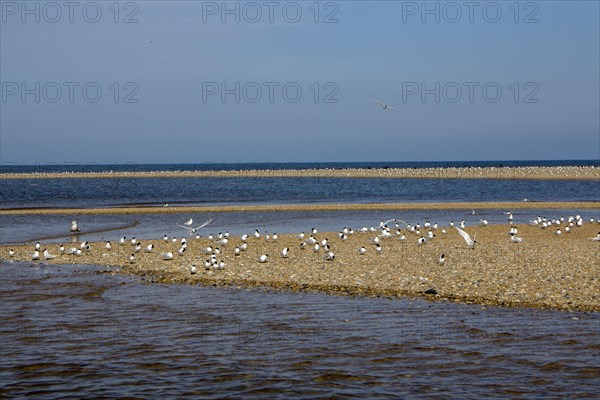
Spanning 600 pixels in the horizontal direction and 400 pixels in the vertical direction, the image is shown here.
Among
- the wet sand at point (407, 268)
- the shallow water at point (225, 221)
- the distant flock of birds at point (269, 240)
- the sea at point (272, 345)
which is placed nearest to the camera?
the sea at point (272, 345)

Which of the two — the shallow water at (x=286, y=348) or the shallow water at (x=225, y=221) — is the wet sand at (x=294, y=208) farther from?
the shallow water at (x=286, y=348)

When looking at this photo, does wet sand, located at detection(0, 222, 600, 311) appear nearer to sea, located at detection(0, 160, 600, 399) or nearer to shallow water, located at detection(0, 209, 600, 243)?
sea, located at detection(0, 160, 600, 399)

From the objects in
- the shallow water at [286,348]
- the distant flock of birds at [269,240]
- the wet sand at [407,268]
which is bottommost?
the shallow water at [286,348]

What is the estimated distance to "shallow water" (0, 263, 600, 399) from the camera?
11.7 meters

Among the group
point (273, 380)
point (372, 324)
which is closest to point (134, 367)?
point (273, 380)

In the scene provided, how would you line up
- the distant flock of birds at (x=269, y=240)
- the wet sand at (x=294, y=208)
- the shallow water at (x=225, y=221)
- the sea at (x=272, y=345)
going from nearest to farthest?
the sea at (x=272, y=345), the distant flock of birds at (x=269, y=240), the shallow water at (x=225, y=221), the wet sand at (x=294, y=208)

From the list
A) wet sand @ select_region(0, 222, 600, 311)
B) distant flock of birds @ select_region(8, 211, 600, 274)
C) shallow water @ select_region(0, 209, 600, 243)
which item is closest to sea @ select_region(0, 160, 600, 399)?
wet sand @ select_region(0, 222, 600, 311)

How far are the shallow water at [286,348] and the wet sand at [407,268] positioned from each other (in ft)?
3.55

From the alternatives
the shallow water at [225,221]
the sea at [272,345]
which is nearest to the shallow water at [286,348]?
the sea at [272,345]

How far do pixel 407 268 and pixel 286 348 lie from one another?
27.4 ft

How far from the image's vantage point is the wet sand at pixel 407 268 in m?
17.5

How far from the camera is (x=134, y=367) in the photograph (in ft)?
41.9

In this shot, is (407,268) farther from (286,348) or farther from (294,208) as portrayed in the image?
(294,208)

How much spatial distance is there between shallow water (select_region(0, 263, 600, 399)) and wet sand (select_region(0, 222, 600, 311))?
108 cm
